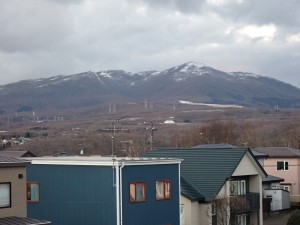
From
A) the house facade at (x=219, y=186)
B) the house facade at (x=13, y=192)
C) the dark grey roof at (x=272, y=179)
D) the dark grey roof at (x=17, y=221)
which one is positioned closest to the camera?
the dark grey roof at (x=17, y=221)

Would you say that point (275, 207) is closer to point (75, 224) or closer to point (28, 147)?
point (75, 224)

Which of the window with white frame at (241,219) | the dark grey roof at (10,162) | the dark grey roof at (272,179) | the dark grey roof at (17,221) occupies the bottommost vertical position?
Answer: the window with white frame at (241,219)

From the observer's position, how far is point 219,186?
3194 cm

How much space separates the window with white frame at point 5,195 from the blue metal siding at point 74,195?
4.91 meters

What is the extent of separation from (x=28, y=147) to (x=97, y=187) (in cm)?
8251

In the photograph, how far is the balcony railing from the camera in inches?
1271

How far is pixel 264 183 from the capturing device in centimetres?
4834

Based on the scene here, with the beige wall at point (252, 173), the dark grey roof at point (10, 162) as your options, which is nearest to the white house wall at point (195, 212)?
the beige wall at point (252, 173)

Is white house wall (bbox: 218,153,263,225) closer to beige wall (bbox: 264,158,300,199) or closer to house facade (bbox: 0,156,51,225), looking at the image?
house facade (bbox: 0,156,51,225)

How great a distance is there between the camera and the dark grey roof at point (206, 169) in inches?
1242

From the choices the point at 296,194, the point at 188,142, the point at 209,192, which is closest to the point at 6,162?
the point at 209,192

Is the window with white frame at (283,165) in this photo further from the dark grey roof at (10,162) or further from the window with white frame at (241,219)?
the dark grey roof at (10,162)

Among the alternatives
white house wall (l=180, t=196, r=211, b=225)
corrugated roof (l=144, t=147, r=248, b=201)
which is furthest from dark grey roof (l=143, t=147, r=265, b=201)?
white house wall (l=180, t=196, r=211, b=225)

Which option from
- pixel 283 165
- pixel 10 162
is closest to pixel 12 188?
pixel 10 162
